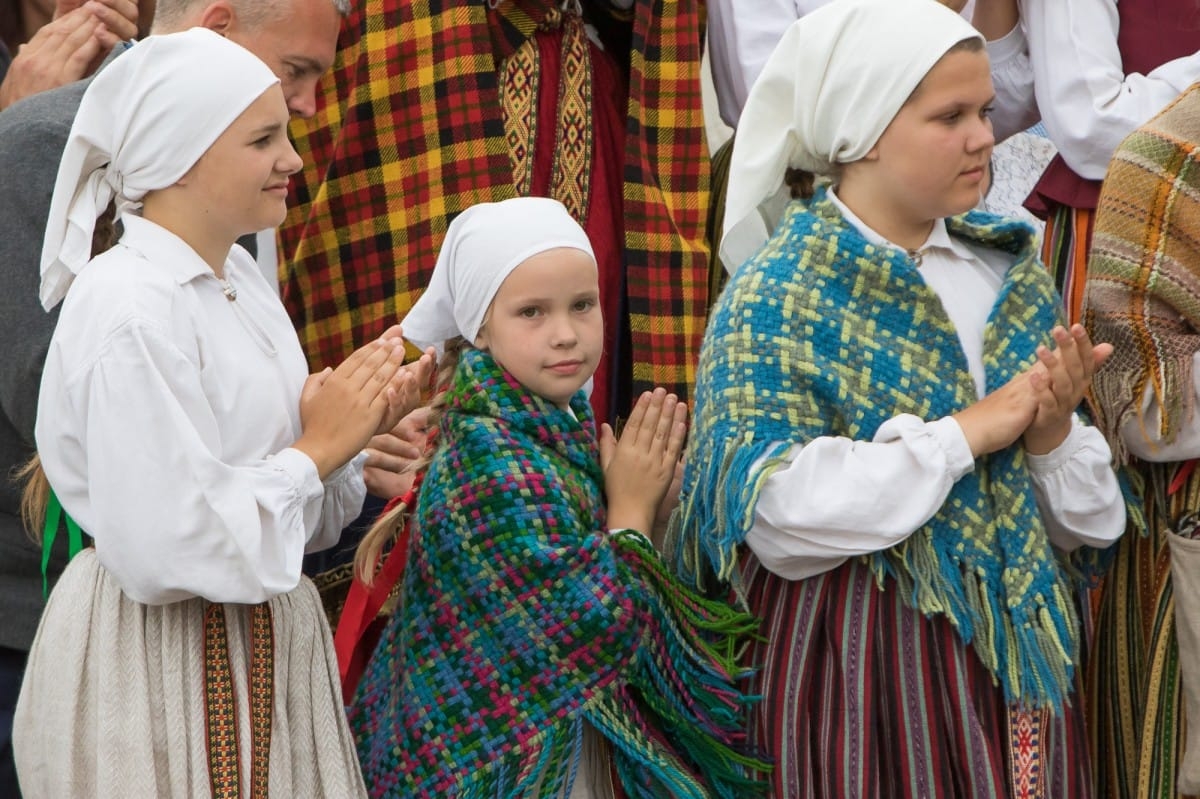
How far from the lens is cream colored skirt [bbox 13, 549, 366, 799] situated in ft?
8.79

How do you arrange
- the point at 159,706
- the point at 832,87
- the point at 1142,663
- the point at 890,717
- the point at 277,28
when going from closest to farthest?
the point at 159,706, the point at 890,717, the point at 832,87, the point at 1142,663, the point at 277,28

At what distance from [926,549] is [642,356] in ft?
3.71

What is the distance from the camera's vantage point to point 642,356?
391 centimetres

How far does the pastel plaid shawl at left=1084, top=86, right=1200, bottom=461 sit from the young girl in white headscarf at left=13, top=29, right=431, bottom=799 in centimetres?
126

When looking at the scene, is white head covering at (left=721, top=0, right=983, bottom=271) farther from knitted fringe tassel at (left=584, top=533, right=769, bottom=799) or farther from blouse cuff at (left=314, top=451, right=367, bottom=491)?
blouse cuff at (left=314, top=451, right=367, bottom=491)

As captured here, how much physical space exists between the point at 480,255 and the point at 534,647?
2.24 feet

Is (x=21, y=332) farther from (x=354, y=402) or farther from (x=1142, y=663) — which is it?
(x=1142, y=663)

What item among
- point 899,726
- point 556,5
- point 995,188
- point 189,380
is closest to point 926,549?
point 899,726

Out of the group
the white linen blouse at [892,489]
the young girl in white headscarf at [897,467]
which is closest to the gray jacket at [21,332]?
the young girl in white headscarf at [897,467]

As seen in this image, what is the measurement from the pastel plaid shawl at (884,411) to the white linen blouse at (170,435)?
27.1 inches

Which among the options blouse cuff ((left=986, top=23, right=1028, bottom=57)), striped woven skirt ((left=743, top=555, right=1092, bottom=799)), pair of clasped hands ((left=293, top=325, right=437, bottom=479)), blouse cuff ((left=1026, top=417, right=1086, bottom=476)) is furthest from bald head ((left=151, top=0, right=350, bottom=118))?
blouse cuff ((left=1026, top=417, right=1086, bottom=476))

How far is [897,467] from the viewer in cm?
285

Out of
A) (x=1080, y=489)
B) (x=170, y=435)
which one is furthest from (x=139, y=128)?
(x=1080, y=489)

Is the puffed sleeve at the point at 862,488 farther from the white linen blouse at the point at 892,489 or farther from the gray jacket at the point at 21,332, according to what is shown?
the gray jacket at the point at 21,332
